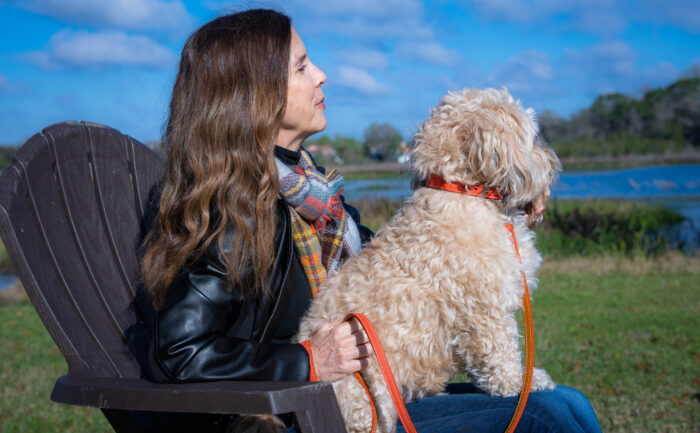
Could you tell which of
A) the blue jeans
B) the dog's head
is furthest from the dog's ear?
the blue jeans

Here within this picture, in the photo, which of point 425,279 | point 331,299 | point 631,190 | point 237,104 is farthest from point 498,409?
point 631,190

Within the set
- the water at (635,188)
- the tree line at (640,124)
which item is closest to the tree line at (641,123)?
the tree line at (640,124)

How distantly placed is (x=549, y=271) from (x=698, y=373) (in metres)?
5.12

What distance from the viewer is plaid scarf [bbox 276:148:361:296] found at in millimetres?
2471

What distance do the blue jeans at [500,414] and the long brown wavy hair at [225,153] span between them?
847 mm

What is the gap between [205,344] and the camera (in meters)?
1.91

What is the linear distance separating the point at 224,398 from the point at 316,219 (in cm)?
103

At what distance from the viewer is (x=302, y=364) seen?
2082 mm

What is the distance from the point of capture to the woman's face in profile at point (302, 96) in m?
2.36

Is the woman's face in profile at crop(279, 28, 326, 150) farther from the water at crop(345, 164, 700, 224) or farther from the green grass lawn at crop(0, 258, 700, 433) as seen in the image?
the water at crop(345, 164, 700, 224)

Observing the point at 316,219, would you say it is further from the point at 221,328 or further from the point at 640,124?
the point at 640,124

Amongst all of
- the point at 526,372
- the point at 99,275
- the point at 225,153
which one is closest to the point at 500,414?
the point at 526,372

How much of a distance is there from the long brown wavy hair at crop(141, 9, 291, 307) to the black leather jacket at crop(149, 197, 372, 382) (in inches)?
2.2

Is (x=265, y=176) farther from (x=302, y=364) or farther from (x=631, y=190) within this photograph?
(x=631, y=190)
